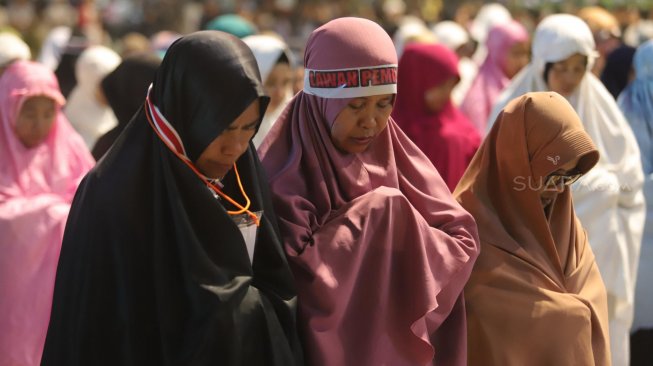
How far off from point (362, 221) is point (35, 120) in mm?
2233

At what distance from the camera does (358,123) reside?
3.67 metres

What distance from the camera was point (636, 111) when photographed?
6492 millimetres

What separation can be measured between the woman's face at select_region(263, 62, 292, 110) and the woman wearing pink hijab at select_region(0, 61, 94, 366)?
4.20ft

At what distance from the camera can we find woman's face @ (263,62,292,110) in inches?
247

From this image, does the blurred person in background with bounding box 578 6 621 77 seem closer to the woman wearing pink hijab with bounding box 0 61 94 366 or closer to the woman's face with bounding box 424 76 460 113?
the woman's face with bounding box 424 76 460 113

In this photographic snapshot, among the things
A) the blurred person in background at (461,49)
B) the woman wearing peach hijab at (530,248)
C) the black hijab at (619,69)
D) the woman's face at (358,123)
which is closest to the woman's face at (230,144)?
the woman's face at (358,123)

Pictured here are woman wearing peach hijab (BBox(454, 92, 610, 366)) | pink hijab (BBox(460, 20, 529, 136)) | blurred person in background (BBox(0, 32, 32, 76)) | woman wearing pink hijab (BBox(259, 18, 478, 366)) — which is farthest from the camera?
pink hijab (BBox(460, 20, 529, 136))

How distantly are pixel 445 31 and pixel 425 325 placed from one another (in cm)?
914

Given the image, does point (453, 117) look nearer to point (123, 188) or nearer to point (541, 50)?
point (541, 50)

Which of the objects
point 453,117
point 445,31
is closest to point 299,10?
point 445,31

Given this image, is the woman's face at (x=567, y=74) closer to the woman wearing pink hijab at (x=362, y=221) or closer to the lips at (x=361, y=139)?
the woman wearing pink hijab at (x=362, y=221)

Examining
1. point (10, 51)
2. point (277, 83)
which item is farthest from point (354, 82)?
point (10, 51)

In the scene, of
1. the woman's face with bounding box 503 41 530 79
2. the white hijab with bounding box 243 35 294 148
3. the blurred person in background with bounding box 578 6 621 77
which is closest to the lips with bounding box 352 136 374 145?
the white hijab with bounding box 243 35 294 148

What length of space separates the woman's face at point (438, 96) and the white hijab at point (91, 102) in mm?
2086
